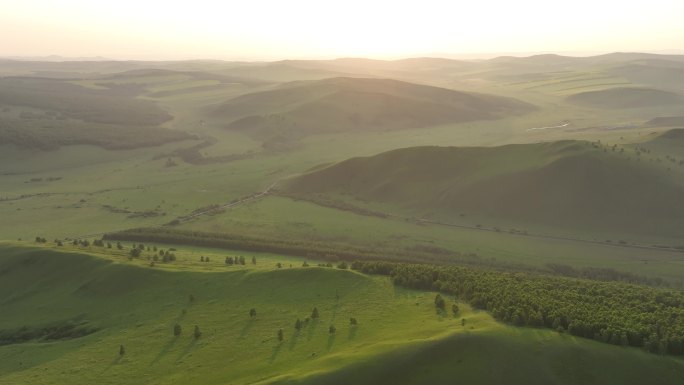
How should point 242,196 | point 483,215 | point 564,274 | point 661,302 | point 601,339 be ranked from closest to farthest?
1. point 601,339
2. point 661,302
3. point 564,274
4. point 483,215
5. point 242,196

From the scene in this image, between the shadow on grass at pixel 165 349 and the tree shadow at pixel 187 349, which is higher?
the tree shadow at pixel 187 349

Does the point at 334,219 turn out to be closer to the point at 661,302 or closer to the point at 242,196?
the point at 242,196

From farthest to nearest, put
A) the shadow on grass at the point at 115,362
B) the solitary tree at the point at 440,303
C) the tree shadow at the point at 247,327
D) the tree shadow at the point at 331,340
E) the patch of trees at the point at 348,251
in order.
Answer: the patch of trees at the point at 348,251 → the tree shadow at the point at 247,327 → the solitary tree at the point at 440,303 → the shadow on grass at the point at 115,362 → the tree shadow at the point at 331,340

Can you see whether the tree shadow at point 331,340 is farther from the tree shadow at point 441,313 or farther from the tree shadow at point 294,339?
the tree shadow at point 441,313

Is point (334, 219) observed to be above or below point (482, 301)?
below

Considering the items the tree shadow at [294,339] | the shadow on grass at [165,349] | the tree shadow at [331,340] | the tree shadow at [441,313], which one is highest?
the tree shadow at [441,313]

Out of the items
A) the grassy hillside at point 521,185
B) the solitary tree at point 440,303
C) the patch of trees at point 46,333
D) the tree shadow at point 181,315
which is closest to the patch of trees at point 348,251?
the grassy hillside at point 521,185

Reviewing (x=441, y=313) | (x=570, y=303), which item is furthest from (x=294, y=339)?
(x=570, y=303)

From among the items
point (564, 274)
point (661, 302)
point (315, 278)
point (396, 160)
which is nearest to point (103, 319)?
point (315, 278)
